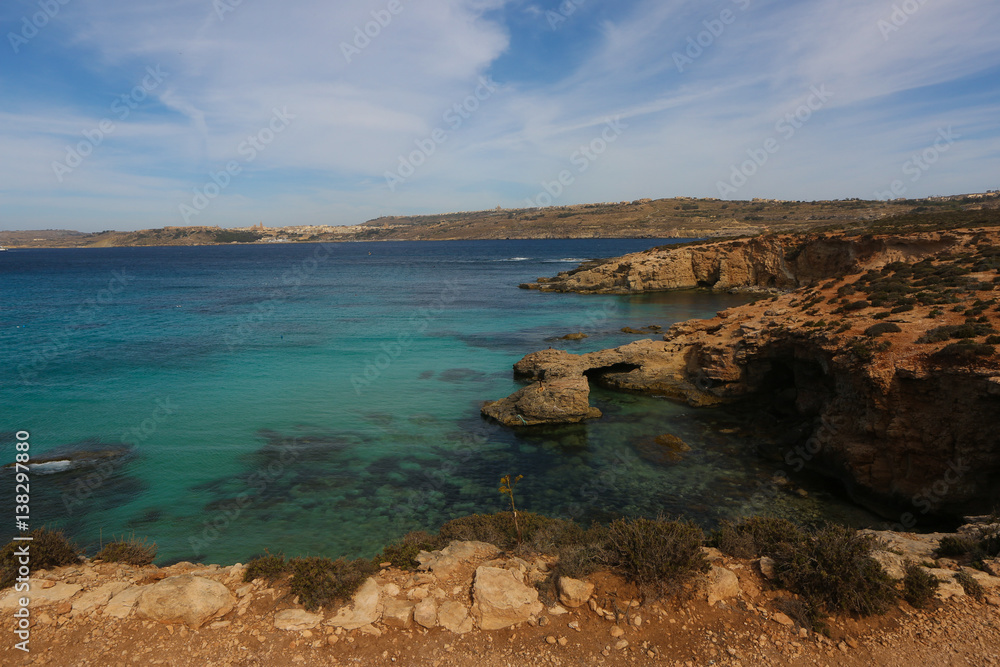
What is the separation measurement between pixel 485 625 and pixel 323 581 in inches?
90.6

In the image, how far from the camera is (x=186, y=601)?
254 inches

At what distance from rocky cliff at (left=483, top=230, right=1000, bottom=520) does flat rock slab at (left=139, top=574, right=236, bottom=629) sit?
13294 millimetres

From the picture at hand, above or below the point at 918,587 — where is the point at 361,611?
below

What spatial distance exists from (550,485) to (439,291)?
1926 inches

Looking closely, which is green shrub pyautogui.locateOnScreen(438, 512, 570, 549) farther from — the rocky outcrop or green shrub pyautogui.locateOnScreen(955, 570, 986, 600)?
the rocky outcrop

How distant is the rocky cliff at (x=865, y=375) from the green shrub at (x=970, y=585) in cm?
654

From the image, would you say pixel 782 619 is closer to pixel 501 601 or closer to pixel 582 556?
pixel 582 556

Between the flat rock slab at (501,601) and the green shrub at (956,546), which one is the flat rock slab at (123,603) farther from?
the green shrub at (956,546)

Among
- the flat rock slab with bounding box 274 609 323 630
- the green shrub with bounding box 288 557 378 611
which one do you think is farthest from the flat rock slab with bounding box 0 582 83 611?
the flat rock slab with bounding box 274 609 323 630

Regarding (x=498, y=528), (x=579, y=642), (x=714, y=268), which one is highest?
(x=714, y=268)

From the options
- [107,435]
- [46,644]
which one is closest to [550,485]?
[46,644]

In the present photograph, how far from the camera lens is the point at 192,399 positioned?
2164cm

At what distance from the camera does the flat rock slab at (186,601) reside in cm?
636

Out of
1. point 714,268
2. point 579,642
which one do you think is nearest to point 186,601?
point 579,642
